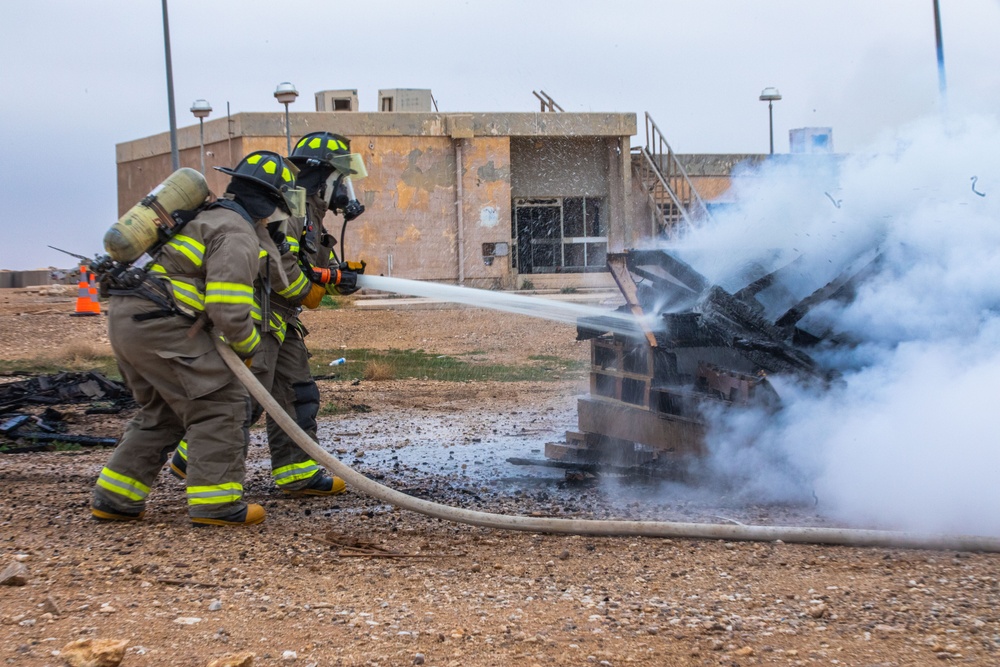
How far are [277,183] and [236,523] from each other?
1.77 metres

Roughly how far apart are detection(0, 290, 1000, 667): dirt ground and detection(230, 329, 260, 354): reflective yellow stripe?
2.87 ft

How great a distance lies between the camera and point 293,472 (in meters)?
5.57

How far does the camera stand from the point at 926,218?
5188mm

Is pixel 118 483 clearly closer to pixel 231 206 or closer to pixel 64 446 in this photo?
pixel 231 206

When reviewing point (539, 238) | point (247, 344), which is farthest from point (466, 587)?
point (539, 238)

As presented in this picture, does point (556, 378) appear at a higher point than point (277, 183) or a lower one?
lower

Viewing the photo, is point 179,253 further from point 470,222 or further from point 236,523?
point 470,222

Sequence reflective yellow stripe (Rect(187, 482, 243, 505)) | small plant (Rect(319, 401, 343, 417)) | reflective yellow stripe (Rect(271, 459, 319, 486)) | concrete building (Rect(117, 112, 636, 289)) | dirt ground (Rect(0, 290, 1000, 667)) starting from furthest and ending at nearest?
concrete building (Rect(117, 112, 636, 289))
small plant (Rect(319, 401, 343, 417))
reflective yellow stripe (Rect(271, 459, 319, 486))
reflective yellow stripe (Rect(187, 482, 243, 505))
dirt ground (Rect(0, 290, 1000, 667))

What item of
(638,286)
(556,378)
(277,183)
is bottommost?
(556,378)

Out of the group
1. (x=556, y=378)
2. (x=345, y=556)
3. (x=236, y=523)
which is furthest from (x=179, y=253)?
(x=556, y=378)

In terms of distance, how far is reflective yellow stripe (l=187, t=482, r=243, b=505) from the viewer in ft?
15.3

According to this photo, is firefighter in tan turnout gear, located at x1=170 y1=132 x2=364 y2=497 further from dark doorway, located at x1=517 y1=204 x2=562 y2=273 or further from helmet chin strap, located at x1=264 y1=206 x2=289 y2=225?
dark doorway, located at x1=517 y1=204 x2=562 y2=273

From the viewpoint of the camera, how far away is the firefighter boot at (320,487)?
5630mm

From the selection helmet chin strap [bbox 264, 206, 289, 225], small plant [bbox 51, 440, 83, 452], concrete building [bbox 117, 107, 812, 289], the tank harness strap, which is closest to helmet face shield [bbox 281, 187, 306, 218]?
helmet chin strap [bbox 264, 206, 289, 225]
